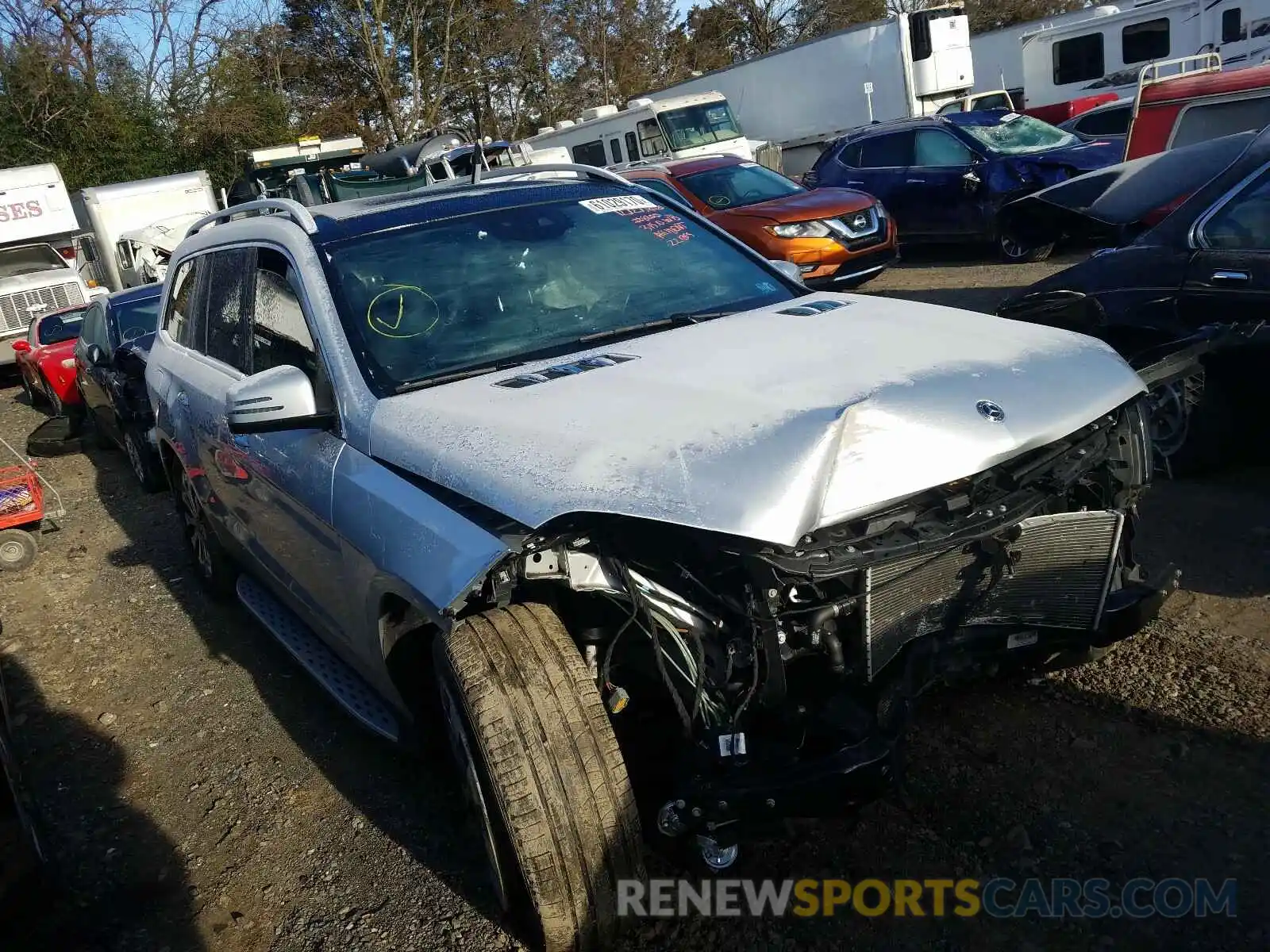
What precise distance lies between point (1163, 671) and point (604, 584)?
6.96 ft

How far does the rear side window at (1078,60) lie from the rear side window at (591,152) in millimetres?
9305

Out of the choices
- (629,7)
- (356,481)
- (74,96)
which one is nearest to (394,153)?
(356,481)

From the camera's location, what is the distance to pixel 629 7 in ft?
131

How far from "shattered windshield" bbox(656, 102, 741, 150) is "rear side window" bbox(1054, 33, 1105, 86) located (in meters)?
6.50

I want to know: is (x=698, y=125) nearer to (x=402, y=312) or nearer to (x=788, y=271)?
(x=788, y=271)

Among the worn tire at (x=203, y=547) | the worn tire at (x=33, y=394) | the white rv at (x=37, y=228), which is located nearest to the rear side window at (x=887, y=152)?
the worn tire at (x=203, y=547)

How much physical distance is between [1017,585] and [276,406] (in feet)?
7.23

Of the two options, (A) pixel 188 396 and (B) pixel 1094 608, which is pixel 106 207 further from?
(B) pixel 1094 608

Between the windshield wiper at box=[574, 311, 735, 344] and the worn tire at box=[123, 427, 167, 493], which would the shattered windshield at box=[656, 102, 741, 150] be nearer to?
the worn tire at box=[123, 427, 167, 493]

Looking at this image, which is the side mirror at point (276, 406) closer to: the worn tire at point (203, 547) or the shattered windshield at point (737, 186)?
the worn tire at point (203, 547)

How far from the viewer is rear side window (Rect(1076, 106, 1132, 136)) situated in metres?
15.4

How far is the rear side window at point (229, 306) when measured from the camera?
14.2 ft

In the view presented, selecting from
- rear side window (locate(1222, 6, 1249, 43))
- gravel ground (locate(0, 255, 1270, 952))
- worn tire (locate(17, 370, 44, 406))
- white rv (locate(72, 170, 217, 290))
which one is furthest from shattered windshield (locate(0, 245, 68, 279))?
rear side window (locate(1222, 6, 1249, 43))

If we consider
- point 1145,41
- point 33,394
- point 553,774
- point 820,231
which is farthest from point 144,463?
point 1145,41
